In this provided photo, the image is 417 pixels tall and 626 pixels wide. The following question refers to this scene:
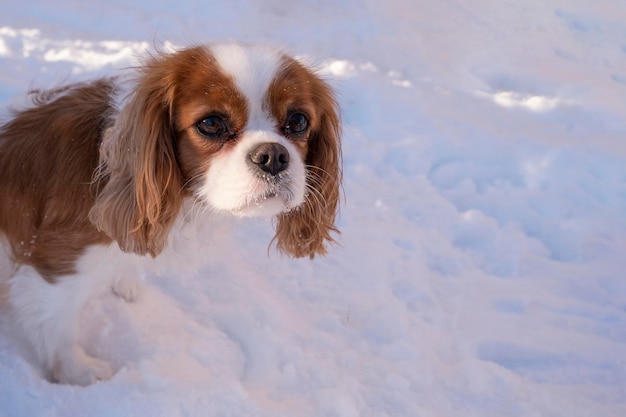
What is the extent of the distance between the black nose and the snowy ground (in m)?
0.61

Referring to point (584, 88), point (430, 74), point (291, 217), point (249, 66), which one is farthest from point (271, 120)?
point (584, 88)

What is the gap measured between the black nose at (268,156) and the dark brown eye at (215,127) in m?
0.12

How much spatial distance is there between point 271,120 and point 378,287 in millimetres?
1116

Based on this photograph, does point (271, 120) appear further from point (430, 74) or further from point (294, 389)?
point (430, 74)

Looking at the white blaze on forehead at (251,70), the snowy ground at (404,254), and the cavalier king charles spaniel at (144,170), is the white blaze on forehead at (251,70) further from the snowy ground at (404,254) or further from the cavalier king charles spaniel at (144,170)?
the snowy ground at (404,254)

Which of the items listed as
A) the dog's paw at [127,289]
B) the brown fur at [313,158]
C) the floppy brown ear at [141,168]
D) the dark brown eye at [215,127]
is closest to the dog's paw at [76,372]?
the dog's paw at [127,289]

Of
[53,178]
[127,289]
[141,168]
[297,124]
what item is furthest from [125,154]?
[127,289]

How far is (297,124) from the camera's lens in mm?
1962

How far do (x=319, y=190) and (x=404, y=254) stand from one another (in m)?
0.81

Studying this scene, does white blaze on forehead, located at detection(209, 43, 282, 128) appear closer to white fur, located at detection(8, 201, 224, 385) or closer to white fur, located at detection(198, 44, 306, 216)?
white fur, located at detection(198, 44, 306, 216)

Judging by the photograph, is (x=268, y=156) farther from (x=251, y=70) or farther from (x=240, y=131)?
(x=251, y=70)

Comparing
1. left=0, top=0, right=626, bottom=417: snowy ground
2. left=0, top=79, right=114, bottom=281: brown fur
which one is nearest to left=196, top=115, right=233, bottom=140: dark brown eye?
left=0, top=79, right=114, bottom=281: brown fur

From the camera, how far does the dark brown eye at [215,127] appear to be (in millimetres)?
1812

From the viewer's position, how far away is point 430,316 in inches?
102
